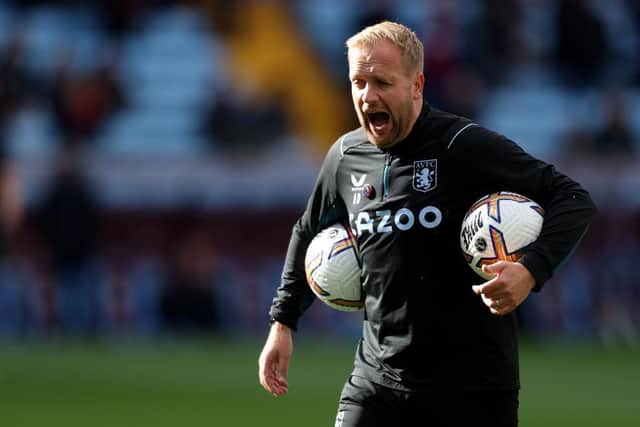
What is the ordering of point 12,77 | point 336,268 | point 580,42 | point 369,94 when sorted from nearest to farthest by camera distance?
point 369,94
point 336,268
point 580,42
point 12,77

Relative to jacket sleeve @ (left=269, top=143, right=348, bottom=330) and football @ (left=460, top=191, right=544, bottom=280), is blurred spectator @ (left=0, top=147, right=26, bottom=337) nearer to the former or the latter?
jacket sleeve @ (left=269, top=143, right=348, bottom=330)

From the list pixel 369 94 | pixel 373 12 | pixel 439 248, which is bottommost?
pixel 439 248

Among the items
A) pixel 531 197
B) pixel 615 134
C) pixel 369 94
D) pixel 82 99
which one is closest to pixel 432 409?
pixel 531 197

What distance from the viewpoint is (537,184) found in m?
5.33

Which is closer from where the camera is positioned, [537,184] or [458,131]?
[537,184]

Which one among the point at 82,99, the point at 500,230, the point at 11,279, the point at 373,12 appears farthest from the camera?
the point at 82,99

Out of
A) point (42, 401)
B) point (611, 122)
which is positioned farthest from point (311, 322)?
point (42, 401)

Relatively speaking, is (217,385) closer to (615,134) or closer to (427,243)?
(615,134)

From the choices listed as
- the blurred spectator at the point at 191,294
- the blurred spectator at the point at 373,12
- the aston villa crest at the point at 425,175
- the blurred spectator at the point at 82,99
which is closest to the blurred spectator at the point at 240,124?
the blurred spectator at the point at 82,99

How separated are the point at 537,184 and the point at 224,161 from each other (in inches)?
532

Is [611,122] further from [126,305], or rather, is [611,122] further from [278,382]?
[278,382]

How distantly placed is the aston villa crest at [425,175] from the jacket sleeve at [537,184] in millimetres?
120

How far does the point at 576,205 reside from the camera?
5242 millimetres

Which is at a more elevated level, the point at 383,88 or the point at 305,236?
the point at 383,88
